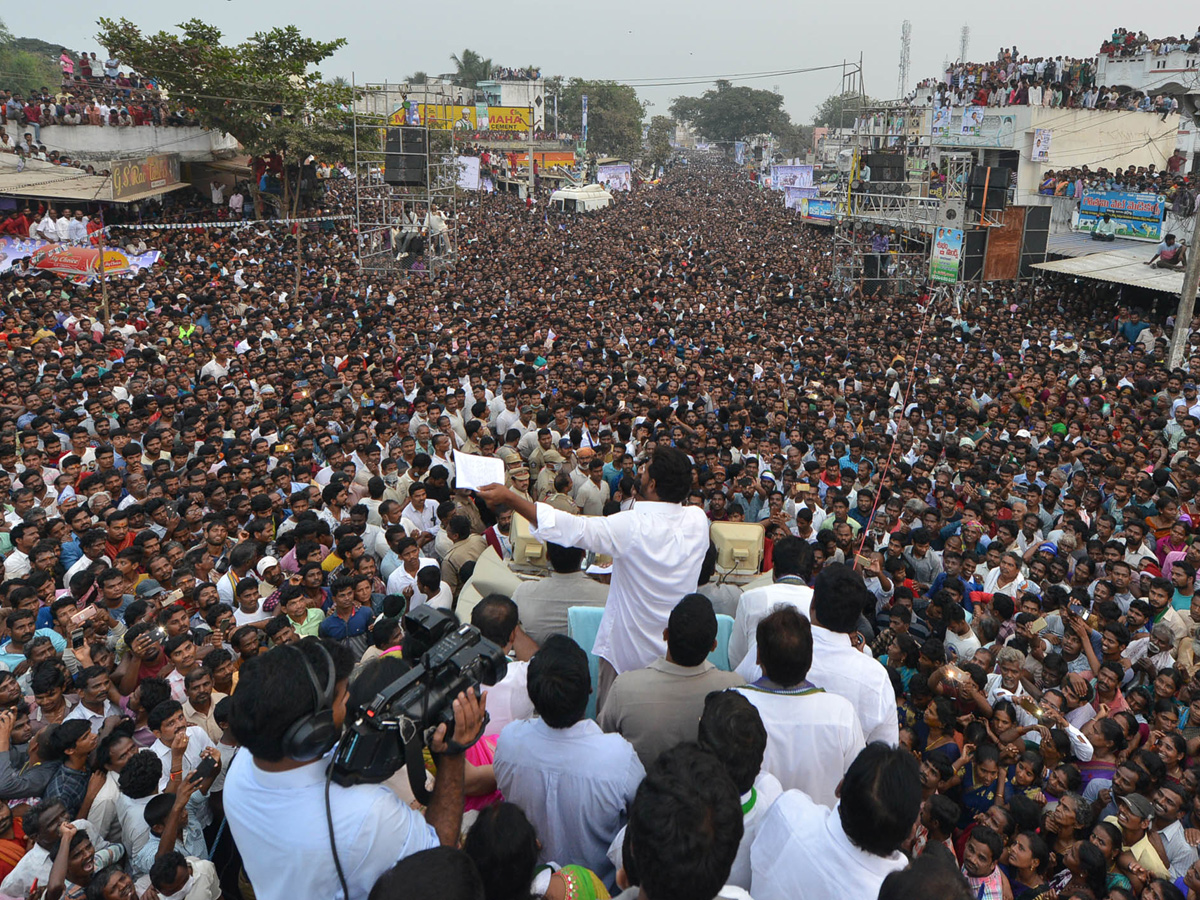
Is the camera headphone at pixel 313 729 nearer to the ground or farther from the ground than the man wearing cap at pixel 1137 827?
farther from the ground

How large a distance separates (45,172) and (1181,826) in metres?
20.1

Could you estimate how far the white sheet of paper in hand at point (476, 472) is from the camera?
2.57 metres

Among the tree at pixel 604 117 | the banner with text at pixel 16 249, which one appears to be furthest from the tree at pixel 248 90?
the tree at pixel 604 117

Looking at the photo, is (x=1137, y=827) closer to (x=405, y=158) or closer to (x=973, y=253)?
(x=973, y=253)

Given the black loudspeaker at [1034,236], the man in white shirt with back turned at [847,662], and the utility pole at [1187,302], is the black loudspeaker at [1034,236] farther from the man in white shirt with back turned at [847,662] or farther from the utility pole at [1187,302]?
the man in white shirt with back turned at [847,662]

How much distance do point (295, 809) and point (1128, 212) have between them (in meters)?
20.5

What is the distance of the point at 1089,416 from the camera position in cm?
866

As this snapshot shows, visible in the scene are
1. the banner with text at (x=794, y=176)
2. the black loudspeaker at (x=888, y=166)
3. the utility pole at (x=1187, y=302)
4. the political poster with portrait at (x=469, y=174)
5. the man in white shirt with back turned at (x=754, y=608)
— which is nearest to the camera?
the man in white shirt with back turned at (x=754, y=608)

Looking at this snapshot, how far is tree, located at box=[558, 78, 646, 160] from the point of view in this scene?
69875 millimetres

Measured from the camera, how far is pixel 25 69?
157 feet

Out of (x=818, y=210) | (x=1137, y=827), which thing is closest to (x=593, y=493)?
(x=1137, y=827)

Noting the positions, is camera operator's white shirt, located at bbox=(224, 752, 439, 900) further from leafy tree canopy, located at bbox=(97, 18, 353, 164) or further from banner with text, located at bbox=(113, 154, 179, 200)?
leafy tree canopy, located at bbox=(97, 18, 353, 164)

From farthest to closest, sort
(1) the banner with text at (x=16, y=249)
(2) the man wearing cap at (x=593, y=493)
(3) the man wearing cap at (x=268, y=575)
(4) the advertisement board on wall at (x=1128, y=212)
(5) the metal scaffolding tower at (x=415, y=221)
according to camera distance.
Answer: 1. (5) the metal scaffolding tower at (x=415, y=221)
2. (4) the advertisement board on wall at (x=1128, y=212)
3. (1) the banner with text at (x=16, y=249)
4. (2) the man wearing cap at (x=593, y=493)
5. (3) the man wearing cap at (x=268, y=575)

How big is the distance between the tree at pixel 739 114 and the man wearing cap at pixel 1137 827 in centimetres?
10636
